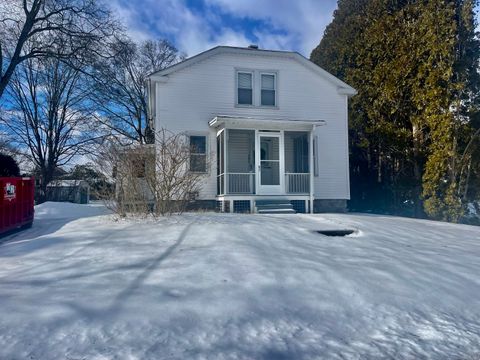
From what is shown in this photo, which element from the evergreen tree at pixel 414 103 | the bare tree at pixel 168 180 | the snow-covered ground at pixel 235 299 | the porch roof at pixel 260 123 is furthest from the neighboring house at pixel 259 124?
the snow-covered ground at pixel 235 299

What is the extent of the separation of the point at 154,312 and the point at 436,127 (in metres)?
13.2

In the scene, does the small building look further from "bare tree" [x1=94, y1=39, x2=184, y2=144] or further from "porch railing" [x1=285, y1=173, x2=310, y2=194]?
"porch railing" [x1=285, y1=173, x2=310, y2=194]

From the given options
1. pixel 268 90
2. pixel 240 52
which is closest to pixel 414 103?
pixel 268 90

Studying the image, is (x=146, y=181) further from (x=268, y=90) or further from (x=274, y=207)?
(x=268, y=90)

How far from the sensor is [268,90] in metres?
15.6

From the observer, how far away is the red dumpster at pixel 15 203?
11201mm

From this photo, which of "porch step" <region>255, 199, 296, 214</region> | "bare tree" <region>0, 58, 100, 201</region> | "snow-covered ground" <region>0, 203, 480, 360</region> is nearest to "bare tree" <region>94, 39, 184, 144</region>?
"bare tree" <region>0, 58, 100, 201</region>

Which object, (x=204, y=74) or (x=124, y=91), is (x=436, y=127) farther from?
A: (x=124, y=91)

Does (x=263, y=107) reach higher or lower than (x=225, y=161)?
higher

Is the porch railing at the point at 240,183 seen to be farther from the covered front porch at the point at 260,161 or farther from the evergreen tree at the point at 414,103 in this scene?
the evergreen tree at the point at 414,103

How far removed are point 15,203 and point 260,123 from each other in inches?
325

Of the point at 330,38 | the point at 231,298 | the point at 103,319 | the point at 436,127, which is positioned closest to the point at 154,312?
the point at 103,319

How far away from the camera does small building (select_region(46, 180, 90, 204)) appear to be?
3148 centimetres

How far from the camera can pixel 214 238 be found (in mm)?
7375
